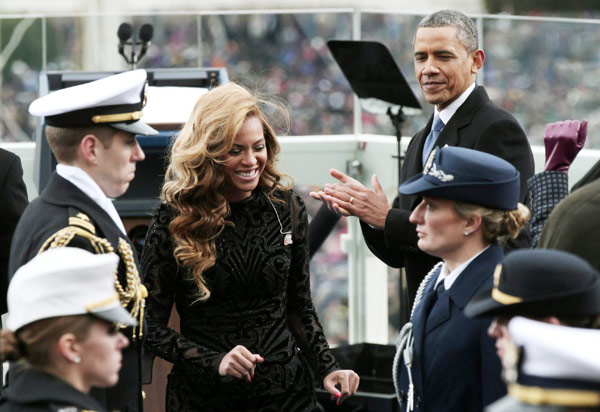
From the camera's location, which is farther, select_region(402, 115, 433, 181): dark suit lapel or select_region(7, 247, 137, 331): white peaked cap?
select_region(402, 115, 433, 181): dark suit lapel

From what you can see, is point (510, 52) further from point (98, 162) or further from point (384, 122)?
point (98, 162)

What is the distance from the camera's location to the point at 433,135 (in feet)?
12.6

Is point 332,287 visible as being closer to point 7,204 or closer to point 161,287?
point 7,204

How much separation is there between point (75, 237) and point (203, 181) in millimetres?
590

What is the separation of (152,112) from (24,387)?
9.65 feet

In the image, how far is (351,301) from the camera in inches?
292

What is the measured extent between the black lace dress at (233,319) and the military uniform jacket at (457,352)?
24.6 inches

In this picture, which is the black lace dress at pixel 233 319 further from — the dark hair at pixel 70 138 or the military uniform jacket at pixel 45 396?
the military uniform jacket at pixel 45 396

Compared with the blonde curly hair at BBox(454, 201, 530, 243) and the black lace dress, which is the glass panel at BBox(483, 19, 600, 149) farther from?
the blonde curly hair at BBox(454, 201, 530, 243)

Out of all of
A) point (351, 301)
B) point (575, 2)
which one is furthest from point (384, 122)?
point (575, 2)

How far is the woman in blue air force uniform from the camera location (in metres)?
2.67

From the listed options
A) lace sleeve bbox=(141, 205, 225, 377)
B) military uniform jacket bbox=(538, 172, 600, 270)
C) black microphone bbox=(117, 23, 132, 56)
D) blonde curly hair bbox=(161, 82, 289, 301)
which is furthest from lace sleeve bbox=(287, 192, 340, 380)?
black microphone bbox=(117, 23, 132, 56)

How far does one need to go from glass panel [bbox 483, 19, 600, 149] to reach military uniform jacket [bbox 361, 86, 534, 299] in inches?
97.2

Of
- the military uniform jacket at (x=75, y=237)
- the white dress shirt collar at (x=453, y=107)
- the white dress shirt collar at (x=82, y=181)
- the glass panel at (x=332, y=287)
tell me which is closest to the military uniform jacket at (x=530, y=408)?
the military uniform jacket at (x=75, y=237)
